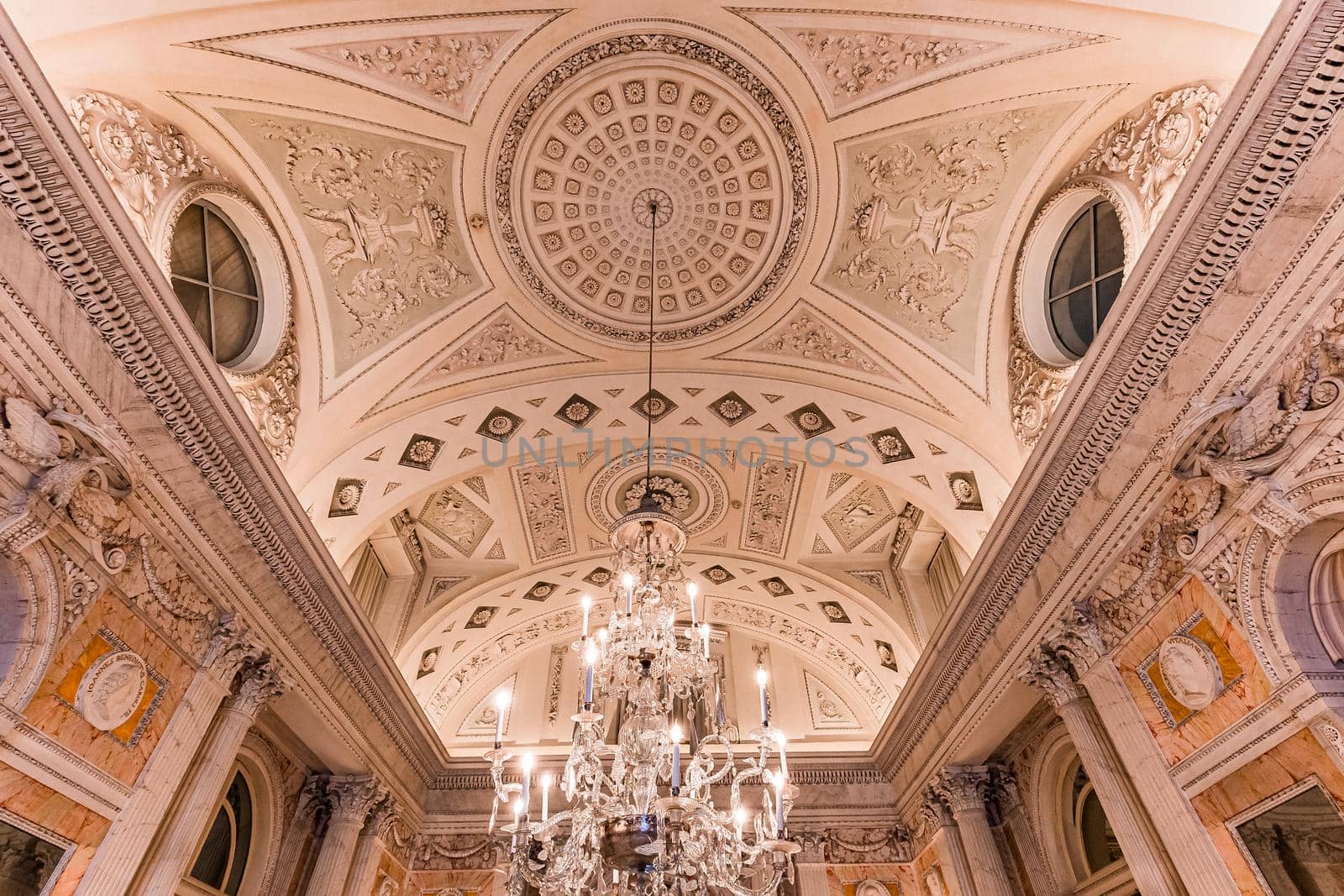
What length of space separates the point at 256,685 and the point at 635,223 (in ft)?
17.9

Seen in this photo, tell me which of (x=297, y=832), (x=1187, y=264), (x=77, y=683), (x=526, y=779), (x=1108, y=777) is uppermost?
(x=1187, y=264)

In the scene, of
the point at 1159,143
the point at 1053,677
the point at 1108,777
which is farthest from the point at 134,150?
the point at 1108,777

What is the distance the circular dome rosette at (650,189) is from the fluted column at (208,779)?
14.7 feet

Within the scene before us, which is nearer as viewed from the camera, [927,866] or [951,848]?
[951,848]

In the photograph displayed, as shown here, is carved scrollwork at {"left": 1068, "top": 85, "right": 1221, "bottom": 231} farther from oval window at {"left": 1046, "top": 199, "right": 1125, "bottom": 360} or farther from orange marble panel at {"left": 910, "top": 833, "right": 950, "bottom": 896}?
orange marble panel at {"left": 910, "top": 833, "right": 950, "bottom": 896}

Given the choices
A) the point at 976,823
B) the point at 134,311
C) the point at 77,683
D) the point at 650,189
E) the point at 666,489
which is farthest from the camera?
the point at 666,489

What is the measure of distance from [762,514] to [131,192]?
306 inches

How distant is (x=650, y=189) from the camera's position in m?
7.04

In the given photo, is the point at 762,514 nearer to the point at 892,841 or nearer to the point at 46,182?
the point at 892,841

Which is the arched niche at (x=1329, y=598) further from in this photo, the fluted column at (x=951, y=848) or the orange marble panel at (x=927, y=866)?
the orange marble panel at (x=927, y=866)

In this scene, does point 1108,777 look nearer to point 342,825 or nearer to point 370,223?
point 342,825

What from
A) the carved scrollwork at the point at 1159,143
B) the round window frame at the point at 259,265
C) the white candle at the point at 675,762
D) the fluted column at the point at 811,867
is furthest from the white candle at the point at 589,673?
the fluted column at the point at 811,867

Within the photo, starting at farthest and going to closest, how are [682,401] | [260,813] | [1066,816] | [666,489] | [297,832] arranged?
[666,489] < [682,401] < [297,832] < [260,813] < [1066,816]

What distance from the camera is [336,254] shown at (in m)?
6.80
